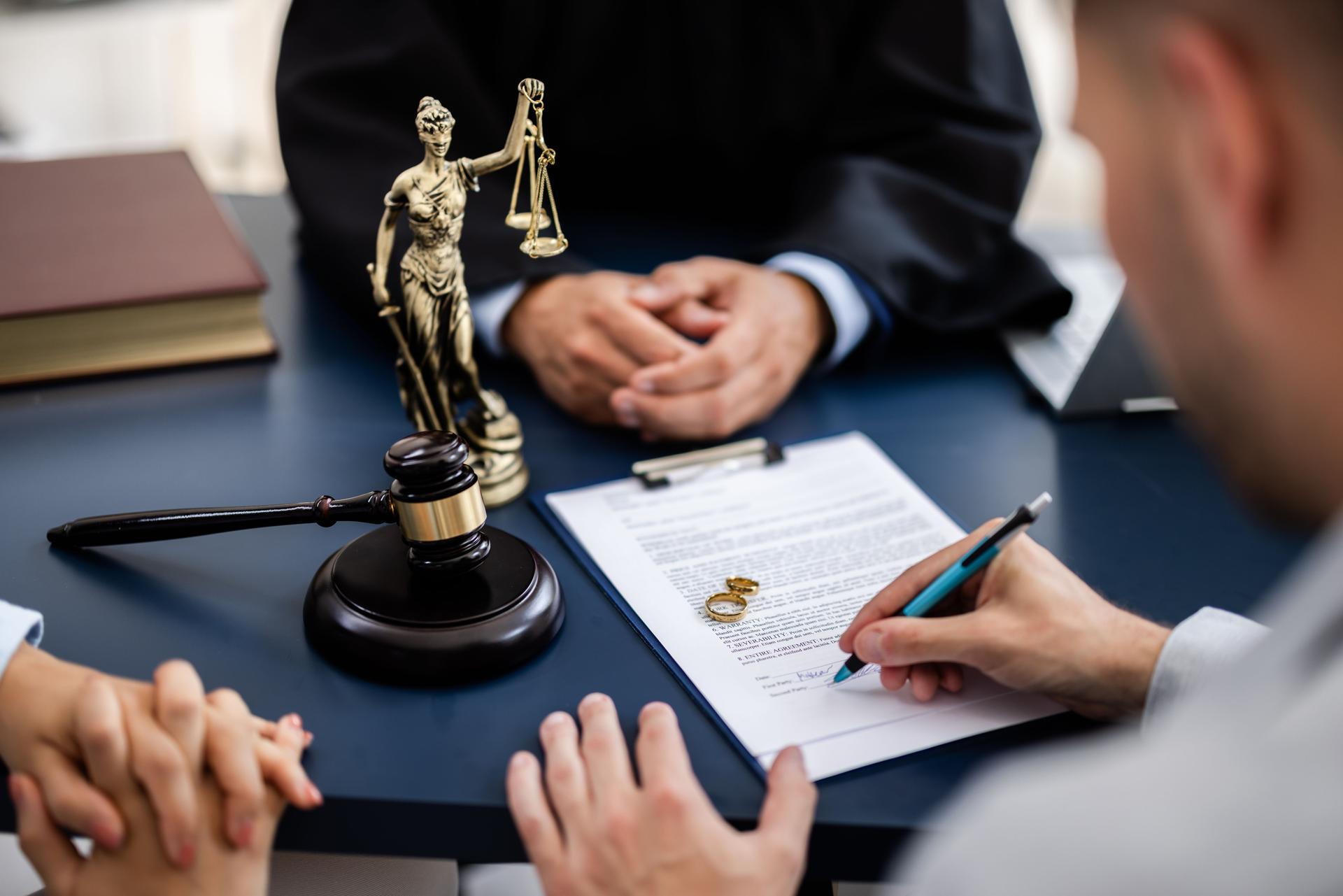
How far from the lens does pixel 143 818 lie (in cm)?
78

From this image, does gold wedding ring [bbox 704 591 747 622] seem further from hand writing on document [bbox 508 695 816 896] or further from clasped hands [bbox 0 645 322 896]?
clasped hands [bbox 0 645 322 896]

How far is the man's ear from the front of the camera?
0.58 m

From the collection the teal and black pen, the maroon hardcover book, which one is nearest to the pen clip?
the teal and black pen

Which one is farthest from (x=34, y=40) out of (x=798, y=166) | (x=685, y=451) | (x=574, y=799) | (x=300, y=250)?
(x=574, y=799)

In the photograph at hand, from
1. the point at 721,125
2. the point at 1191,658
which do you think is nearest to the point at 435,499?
the point at 1191,658

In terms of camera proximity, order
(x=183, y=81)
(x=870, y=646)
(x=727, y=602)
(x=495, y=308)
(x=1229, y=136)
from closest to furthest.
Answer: (x=1229, y=136) → (x=870, y=646) → (x=727, y=602) → (x=495, y=308) → (x=183, y=81)

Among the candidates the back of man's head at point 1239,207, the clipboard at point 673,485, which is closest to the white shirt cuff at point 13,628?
the clipboard at point 673,485

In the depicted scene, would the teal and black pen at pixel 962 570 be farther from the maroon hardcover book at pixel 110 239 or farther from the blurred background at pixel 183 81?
the blurred background at pixel 183 81

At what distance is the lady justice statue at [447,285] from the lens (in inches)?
37.2

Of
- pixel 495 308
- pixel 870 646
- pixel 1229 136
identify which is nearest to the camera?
pixel 1229 136

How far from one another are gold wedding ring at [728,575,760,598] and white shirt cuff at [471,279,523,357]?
477 millimetres

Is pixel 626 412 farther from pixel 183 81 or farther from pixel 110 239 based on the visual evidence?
pixel 183 81

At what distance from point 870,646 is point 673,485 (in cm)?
36

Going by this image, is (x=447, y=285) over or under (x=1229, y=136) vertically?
under
